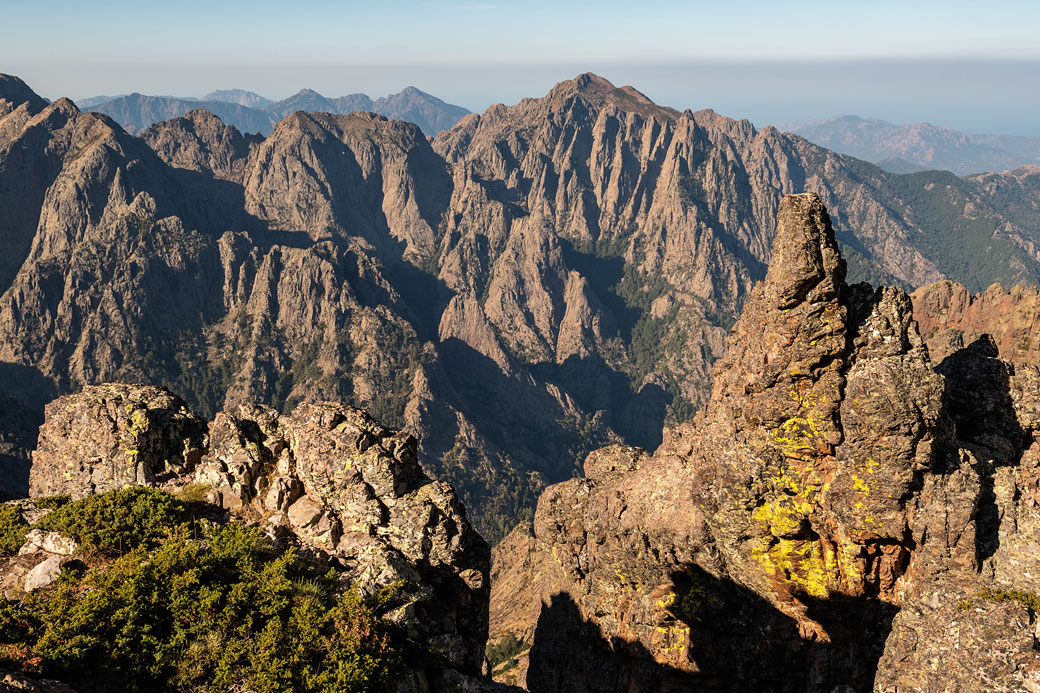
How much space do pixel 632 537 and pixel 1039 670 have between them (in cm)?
1987

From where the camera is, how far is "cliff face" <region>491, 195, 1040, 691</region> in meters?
29.8

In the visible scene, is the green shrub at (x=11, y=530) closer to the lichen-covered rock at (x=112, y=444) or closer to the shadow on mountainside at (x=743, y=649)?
the lichen-covered rock at (x=112, y=444)

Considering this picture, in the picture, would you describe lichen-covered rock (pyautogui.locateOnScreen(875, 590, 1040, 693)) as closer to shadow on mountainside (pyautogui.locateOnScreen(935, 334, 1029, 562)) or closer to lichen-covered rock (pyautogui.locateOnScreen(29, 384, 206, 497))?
shadow on mountainside (pyautogui.locateOnScreen(935, 334, 1029, 562))

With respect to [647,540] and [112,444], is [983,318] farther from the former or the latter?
[112,444]

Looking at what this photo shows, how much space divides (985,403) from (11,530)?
4862 centimetres

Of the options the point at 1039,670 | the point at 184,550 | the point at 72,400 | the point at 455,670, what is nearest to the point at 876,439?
the point at 1039,670

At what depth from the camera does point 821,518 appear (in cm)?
3250

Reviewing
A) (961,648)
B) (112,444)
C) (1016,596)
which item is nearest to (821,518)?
(961,648)

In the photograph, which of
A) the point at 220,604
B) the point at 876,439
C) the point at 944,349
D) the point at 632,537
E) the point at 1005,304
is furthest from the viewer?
the point at 1005,304

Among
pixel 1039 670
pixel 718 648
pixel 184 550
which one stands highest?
pixel 184 550

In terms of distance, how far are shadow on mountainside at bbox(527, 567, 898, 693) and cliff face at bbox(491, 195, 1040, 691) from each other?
100 mm

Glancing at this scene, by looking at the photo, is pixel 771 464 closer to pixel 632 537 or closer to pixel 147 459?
pixel 632 537

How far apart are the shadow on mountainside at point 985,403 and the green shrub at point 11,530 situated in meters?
44.3

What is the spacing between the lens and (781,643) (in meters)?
36.2
